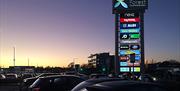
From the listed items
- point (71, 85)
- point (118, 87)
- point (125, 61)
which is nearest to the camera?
point (118, 87)

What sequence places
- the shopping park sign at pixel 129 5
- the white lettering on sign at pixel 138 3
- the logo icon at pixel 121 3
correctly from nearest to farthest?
1. the shopping park sign at pixel 129 5
2. the logo icon at pixel 121 3
3. the white lettering on sign at pixel 138 3

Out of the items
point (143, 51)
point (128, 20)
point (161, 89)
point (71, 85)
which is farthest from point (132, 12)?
point (161, 89)

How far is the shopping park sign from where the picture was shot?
8600cm

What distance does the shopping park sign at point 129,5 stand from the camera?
282 feet

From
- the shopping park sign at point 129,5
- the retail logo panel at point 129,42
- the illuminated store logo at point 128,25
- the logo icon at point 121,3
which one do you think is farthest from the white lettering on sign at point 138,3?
the illuminated store logo at point 128,25

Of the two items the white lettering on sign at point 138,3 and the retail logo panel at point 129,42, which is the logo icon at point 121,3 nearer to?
the white lettering on sign at point 138,3

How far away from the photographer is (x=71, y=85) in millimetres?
18484

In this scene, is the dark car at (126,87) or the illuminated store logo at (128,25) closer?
the dark car at (126,87)

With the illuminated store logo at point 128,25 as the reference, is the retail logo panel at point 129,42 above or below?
below

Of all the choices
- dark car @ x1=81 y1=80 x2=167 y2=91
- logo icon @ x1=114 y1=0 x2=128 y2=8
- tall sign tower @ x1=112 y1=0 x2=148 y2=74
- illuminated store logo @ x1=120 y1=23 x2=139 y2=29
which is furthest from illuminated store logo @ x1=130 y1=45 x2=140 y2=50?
dark car @ x1=81 y1=80 x2=167 y2=91

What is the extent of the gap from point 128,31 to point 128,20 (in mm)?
2470

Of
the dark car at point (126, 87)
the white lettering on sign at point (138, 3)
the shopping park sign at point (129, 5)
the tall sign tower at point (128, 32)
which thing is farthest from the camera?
the white lettering on sign at point (138, 3)

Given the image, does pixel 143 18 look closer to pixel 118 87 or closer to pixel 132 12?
pixel 132 12

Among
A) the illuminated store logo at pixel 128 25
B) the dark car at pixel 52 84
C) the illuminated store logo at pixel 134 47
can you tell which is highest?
the illuminated store logo at pixel 128 25
